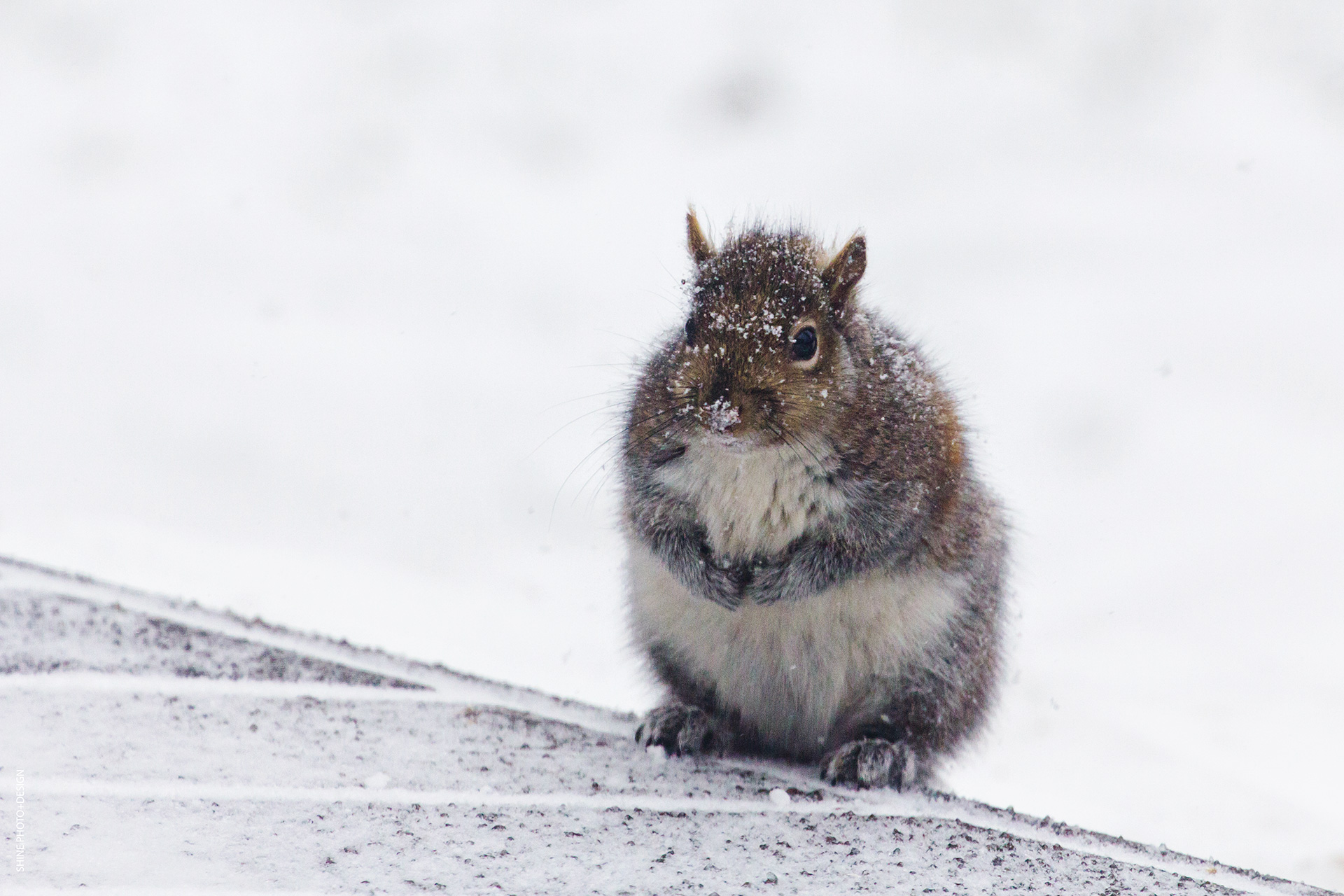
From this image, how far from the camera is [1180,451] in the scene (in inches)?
230

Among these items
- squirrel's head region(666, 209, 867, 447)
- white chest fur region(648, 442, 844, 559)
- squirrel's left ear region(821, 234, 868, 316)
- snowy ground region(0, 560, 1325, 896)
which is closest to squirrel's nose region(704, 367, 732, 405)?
squirrel's head region(666, 209, 867, 447)

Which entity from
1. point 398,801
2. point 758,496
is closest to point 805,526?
point 758,496

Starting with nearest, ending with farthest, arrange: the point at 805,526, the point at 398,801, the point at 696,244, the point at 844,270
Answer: the point at 398,801 → the point at 805,526 → the point at 844,270 → the point at 696,244

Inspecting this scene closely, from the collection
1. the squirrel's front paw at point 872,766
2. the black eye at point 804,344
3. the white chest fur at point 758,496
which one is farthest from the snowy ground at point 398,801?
the black eye at point 804,344

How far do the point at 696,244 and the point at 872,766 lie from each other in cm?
116

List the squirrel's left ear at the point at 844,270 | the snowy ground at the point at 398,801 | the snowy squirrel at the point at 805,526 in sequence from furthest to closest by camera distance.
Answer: the squirrel's left ear at the point at 844,270 → the snowy squirrel at the point at 805,526 → the snowy ground at the point at 398,801

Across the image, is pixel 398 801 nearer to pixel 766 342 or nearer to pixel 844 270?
pixel 766 342

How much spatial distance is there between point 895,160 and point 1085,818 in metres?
4.57

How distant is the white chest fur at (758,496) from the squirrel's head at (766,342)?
7 cm

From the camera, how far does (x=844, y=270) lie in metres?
2.81

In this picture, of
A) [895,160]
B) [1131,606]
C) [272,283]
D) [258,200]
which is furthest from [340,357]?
[1131,606]

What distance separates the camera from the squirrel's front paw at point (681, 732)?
282 cm

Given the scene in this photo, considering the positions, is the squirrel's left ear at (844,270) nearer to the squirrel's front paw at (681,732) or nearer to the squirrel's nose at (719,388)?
the squirrel's nose at (719,388)

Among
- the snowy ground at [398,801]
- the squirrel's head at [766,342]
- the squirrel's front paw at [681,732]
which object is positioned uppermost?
the squirrel's head at [766,342]
